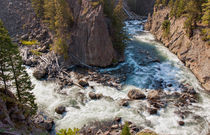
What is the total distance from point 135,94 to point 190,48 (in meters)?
22.4

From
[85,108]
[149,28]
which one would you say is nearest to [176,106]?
[85,108]

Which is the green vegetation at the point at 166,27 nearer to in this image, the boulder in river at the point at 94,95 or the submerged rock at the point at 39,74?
the boulder in river at the point at 94,95

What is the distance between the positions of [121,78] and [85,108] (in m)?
11.7

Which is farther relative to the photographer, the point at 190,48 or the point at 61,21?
the point at 61,21

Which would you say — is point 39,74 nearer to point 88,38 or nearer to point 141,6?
point 88,38

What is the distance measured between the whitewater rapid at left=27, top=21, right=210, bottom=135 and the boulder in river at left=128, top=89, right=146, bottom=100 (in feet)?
3.48

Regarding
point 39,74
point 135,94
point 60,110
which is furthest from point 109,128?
point 39,74

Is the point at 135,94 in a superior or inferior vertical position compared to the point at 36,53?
inferior

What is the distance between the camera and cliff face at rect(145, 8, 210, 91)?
107 feet

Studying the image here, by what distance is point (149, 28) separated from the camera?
66312mm

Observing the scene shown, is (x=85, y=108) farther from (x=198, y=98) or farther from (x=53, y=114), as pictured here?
(x=198, y=98)

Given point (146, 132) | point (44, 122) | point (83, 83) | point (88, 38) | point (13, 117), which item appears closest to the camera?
point (13, 117)

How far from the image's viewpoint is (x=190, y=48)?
3875cm

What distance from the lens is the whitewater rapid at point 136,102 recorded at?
75.7 ft
